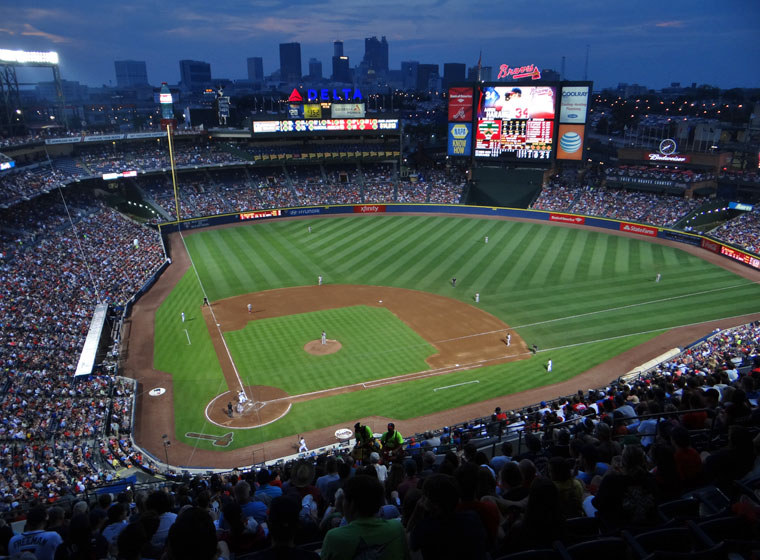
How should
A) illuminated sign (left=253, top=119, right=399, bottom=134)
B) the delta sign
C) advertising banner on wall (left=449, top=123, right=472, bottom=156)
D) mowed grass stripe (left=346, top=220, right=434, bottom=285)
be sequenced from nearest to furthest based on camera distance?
mowed grass stripe (left=346, top=220, right=434, bottom=285) < advertising banner on wall (left=449, top=123, right=472, bottom=156) < illuminated sign (left=253, top=119, right=399, bottom=134) < the delta sign

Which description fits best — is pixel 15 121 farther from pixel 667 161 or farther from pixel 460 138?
pixel 667 161

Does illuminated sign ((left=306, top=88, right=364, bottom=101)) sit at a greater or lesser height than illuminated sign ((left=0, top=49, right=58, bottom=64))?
lesser

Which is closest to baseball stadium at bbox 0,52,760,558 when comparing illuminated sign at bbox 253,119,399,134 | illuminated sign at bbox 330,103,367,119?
Result: illuminated sign at bbox 253,119,399,134

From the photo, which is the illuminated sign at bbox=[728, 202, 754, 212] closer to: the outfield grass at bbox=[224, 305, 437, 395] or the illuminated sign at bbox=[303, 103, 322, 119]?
the outfield grass at bbox=[224, 305, 437, 395]

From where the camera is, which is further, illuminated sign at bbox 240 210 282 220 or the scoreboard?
illuminated sign at bbox 240 210 282 220

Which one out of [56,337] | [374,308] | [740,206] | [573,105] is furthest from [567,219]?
[56,337]

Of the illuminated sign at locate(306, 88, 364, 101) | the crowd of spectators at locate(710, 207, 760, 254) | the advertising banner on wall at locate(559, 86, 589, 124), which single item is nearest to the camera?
the crowd of spectators at locate(710, 207, 760, 254)

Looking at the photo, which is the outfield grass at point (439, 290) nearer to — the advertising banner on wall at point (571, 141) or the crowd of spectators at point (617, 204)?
the crowd of spectators at point (617, 204)

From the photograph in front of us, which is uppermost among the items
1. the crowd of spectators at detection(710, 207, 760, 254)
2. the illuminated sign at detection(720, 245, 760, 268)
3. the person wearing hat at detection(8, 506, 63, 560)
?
the person wearing hat at detection(8, 506, 63, 560)
